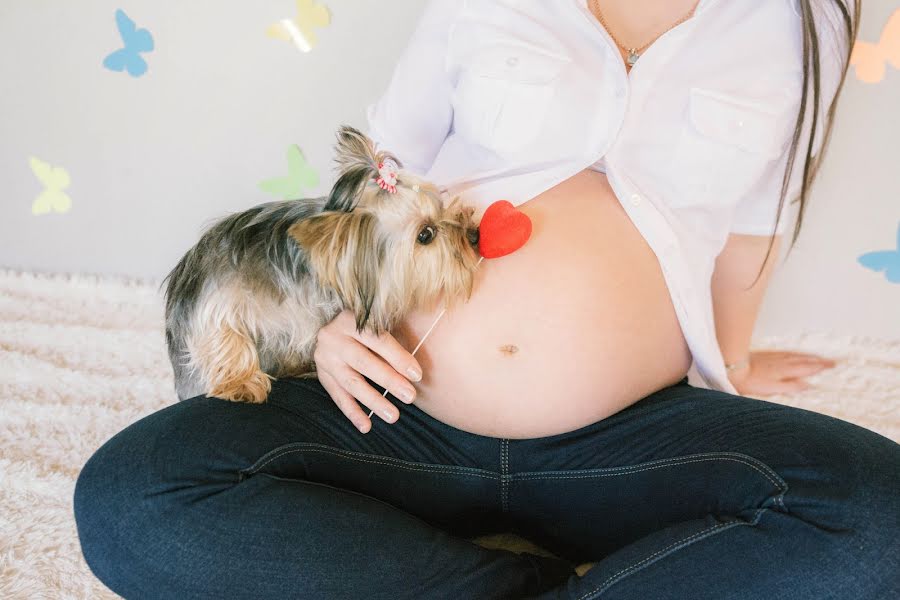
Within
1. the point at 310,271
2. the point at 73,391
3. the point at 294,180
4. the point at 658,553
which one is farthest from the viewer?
the point at 294,180

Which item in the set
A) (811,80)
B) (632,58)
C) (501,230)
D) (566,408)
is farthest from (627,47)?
(566,408)

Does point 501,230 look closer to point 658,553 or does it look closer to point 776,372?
point 658,553

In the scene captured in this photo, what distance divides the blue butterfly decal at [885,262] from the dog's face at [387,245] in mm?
1351

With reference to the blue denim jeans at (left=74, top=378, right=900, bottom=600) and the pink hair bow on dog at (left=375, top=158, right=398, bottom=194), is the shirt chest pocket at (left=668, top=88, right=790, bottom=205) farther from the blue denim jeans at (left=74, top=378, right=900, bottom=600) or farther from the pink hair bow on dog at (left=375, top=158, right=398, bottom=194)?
the pink hair bow on dog at (left=375, top=158, right=398, bottom=194)

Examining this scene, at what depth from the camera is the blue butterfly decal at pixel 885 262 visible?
2.05 m

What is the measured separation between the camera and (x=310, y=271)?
134 cm

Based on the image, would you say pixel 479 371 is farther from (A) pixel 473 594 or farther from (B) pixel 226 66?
(B) pixel 226 66

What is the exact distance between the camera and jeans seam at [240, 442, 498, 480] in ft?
3.94

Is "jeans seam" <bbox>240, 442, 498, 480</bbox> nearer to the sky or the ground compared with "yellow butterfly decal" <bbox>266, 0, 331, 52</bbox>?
nearer to the ground

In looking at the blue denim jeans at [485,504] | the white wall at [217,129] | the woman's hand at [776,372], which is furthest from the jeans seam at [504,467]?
the white wall at [217,129]

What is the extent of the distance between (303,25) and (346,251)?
1.02m

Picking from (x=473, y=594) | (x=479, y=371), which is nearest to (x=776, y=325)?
(x=479, y=371)

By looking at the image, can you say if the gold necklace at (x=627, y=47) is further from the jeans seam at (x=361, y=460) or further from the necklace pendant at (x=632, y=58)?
the jeans seam at (x=361, y=460)

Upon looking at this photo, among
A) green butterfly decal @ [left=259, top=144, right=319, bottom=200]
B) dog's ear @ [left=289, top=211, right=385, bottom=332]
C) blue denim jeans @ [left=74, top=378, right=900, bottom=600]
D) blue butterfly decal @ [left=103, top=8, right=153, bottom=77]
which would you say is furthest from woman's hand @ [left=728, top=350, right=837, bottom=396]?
blue butterfly decal @ [left=103, top=8, right=153, bottom=77]
